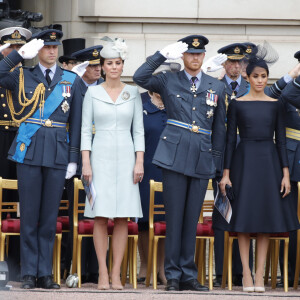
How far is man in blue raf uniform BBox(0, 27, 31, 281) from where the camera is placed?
11.1 m

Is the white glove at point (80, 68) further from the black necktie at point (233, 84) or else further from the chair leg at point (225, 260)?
the chair leg at point (225, 260)

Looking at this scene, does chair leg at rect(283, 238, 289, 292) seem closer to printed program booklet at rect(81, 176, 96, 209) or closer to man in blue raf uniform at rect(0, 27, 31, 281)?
printed program booklet at rect(81, 176, 96, 209)

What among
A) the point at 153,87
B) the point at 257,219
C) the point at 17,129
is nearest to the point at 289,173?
the point at 257,219

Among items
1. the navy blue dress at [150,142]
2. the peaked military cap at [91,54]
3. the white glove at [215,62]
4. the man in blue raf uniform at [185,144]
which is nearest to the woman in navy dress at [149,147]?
the navy blue dress at [150,142]

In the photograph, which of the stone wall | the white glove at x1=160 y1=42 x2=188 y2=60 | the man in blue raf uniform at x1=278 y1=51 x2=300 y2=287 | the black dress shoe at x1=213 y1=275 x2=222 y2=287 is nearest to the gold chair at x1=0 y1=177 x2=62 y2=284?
the black dress shoe at x1=213 y1=275 x2=222 y2=287

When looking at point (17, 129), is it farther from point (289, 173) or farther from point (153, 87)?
point (289, 173)

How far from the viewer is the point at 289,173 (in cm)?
1090

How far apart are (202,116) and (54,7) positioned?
186 inches

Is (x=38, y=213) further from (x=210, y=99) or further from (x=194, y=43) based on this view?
(x=194, y=43)

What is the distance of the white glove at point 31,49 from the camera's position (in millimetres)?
10203

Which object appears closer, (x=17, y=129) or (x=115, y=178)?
(x=115, y=178)

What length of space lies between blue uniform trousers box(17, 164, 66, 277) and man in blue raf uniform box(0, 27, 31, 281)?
2.83ft

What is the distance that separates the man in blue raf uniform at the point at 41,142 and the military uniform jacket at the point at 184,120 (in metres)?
0.63

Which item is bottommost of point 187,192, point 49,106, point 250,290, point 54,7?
point 250,290
